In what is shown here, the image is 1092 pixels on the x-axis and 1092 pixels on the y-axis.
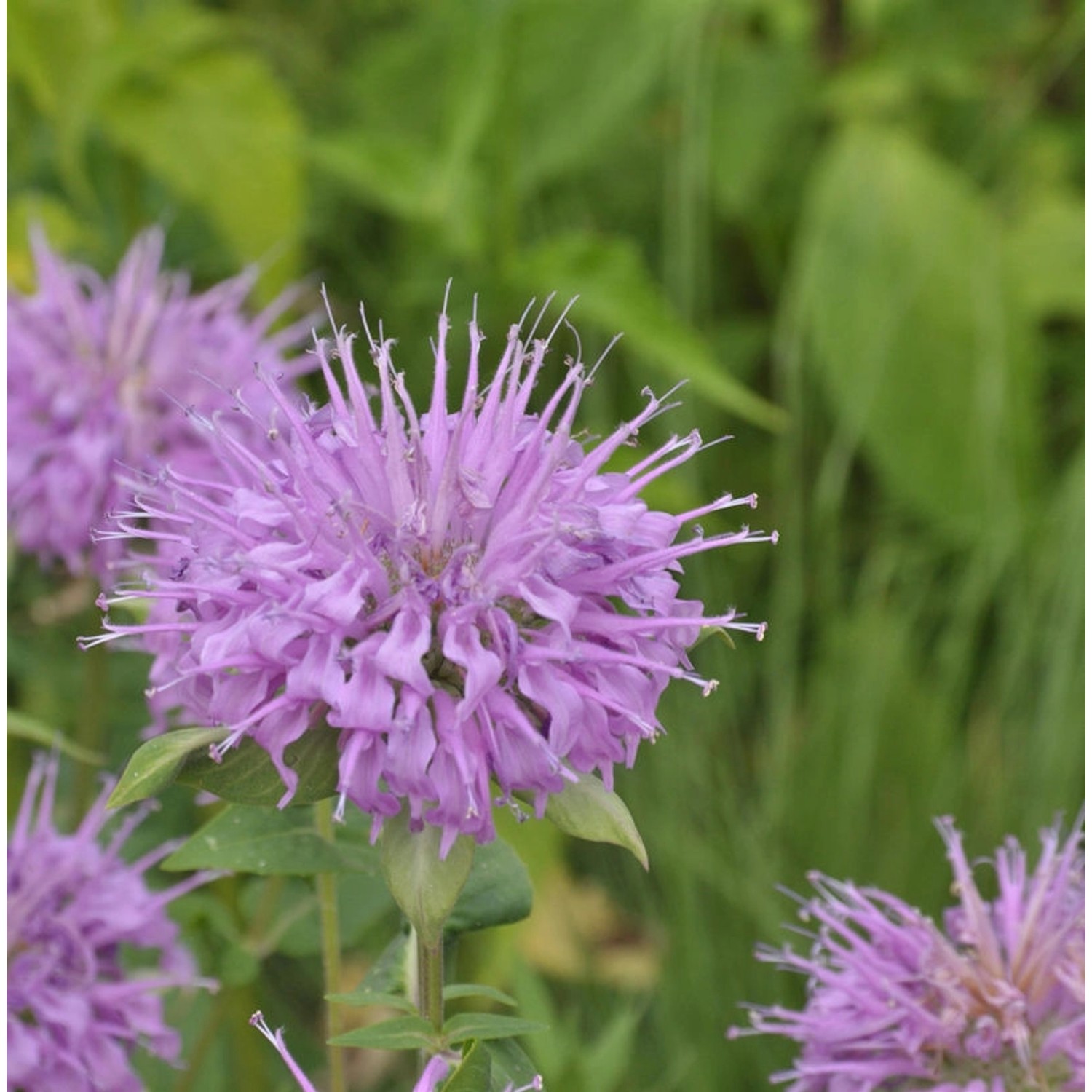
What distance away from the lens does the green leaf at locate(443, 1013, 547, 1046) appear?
1.63 feet

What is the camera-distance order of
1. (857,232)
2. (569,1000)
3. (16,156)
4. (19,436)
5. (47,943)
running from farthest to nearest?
(857,232), (569,1000), (16,156), (19,436), (47,943)

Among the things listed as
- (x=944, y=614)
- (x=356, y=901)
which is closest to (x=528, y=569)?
(x=356, y=901)

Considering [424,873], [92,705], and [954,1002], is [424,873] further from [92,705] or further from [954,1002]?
[92,705]

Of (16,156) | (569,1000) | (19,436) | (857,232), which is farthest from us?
(857,232)

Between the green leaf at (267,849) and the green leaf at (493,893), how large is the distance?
0.13 ft

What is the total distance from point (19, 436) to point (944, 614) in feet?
3.18

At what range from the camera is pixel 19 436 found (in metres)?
0.98

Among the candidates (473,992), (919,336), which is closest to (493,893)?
(473,992)

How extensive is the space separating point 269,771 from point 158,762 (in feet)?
0.12

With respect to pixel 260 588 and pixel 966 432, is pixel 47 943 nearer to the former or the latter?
pixel 260 588

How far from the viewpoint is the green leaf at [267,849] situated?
0.57 meters

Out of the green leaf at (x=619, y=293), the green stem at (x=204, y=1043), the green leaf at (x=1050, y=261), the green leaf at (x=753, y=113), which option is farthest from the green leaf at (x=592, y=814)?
the green leaf at (x=1050, y=261)

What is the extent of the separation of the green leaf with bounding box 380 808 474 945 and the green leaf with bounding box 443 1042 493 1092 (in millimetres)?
35

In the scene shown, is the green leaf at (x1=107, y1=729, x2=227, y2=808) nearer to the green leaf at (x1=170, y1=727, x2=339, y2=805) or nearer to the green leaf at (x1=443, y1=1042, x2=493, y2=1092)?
the green leaf at (x1=170, y1=727, x2=339, y2=805)
